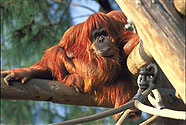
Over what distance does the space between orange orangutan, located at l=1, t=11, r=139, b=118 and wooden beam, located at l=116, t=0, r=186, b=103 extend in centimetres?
93

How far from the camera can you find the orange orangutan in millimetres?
2508

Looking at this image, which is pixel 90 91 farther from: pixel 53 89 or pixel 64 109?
pixel 64 109

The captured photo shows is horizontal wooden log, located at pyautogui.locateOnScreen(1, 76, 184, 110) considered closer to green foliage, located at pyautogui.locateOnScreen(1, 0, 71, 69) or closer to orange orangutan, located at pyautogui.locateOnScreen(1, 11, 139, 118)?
orange orangutan, located at pyautogui.locateOnScreen(1, 11, 139, 118)

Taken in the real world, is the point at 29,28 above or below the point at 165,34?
below

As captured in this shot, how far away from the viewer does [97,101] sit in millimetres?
2545

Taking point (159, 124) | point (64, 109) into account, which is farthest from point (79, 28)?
point (64, 109)

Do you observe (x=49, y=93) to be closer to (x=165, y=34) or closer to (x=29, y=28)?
(x=165, y=34)

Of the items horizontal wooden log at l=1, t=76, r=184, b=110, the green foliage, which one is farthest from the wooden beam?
the green foliage

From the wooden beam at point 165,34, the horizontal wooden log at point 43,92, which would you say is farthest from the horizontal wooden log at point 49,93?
the wooden beam at point 165,34

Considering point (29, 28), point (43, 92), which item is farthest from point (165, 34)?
point (29, 28)

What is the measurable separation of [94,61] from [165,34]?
1.13 metres

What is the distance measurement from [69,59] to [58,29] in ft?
4.82

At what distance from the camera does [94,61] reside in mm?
2551

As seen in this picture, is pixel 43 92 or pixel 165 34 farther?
pixel 43 92
